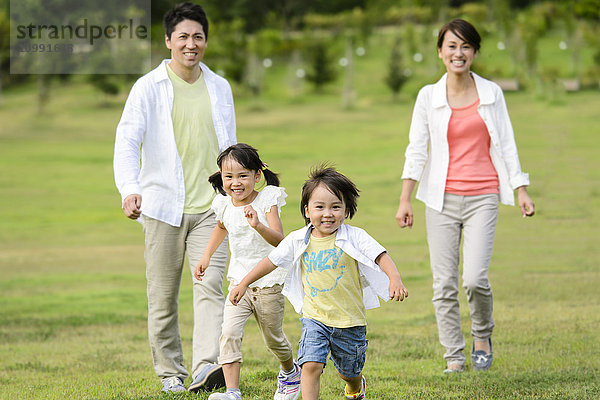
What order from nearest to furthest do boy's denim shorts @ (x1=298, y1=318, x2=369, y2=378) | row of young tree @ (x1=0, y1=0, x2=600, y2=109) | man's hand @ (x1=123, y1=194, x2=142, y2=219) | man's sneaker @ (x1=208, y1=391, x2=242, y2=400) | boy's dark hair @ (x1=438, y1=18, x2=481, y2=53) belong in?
boy's denim shorts @ (x1=298, y1=318, x2=369, y2=378)
man's sneaker @ (x1=208, y1=391, x2=242, y2=400)
man's hand @ (x1=123, y1=194, x2=142, y2=219)
boy's dark hair @ (x1=438, y1=18, x2=481, y2=53)
row of young tree @ (x1=0, y1=0, x2=600, y2=109)

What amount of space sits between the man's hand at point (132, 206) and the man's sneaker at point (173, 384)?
1.15 m

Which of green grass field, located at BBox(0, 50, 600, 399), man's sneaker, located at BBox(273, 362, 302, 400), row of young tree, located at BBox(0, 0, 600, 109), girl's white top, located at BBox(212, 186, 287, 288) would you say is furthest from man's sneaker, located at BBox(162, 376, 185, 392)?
row of young tree, located at BBox(0, 0, 600, 109)

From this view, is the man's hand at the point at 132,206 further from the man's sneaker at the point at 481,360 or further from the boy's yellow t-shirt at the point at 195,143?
the man's sneaker at the point at 481,360

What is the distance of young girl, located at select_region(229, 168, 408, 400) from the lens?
14.5 ft

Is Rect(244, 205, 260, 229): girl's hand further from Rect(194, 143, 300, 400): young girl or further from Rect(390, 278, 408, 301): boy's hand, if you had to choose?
Rect(390, 278, 408, 301): boy's hand

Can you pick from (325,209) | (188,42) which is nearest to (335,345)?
(325,209)

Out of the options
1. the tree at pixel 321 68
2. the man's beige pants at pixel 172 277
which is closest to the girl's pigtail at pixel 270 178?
the man's beige pants at pixel 172 277

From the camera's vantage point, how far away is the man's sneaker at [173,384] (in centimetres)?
547

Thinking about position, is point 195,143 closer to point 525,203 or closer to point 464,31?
point 464,31

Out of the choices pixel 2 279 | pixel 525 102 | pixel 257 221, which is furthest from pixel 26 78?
pixel 257 221

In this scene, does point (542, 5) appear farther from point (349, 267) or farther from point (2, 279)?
point (349, 267)

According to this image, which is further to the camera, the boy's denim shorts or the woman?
the woman

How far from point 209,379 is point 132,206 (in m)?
1.17

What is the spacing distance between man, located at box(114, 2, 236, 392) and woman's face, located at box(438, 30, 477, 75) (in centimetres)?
161
